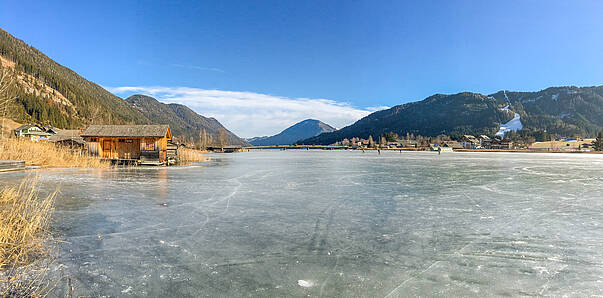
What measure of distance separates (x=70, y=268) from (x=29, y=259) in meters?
0.84

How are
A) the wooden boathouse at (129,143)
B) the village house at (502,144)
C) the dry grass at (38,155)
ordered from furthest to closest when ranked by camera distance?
the village house at (502,144) → the wooden boathouse at (129,143) → the dry grass at (38,155)

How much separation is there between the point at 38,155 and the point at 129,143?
7903mm

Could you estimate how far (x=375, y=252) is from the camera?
542 cm

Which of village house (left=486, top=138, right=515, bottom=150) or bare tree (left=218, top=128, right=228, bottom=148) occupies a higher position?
bare tree (left=218, top=128, right=228, bottom=148)

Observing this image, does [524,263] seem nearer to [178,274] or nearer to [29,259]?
[178,274]

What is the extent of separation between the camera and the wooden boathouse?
99.2 ft

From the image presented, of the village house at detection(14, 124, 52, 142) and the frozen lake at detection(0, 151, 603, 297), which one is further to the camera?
the village house at detection(14, 124, 52, 142)

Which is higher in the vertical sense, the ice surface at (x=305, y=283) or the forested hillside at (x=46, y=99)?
the forested hillside at (x=46, y=99)

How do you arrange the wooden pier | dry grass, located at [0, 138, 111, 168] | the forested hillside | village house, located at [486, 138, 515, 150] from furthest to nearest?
village house, located at [486, 138, 515, 150] < the forested hillside < dry grass, located at [0, 138, 111, 168] < the wooden pier

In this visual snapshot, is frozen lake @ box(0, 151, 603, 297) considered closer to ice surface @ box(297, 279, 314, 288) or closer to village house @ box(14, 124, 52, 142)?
ice surface @ box(297, 279, 314, 288)

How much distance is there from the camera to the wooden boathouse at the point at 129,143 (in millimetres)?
30250

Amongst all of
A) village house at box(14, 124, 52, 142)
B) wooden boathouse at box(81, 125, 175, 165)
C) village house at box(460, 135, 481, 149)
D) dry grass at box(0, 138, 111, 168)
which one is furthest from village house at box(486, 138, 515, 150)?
village house at box(14, 124, 52, 142)

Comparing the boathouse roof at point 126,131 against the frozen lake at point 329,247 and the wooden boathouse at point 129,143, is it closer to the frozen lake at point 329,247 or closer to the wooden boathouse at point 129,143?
the wooden boathouse at point 129,143

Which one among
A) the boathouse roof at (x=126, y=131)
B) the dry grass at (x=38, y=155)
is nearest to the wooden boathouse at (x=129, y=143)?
the boathouse roof at (x=126, y=131)
